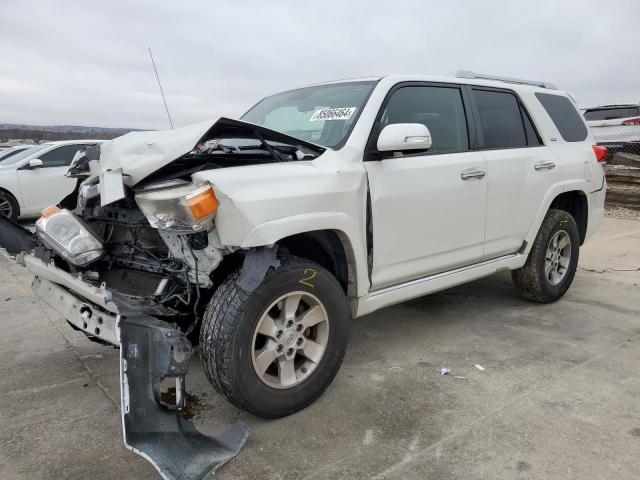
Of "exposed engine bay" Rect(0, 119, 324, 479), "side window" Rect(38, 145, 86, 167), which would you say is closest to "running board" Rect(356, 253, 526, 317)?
"exposed engine bay" Rect(0, 119, 324, 479)

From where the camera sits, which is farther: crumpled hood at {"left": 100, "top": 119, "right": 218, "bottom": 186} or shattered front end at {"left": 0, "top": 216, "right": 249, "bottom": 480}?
crumpled hood at {"left": 100, "top": 119, "right": 218, "bottom": 186}

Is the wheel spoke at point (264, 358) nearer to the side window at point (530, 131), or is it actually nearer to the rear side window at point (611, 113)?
the side window at point (530, 131)

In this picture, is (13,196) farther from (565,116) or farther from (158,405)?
(565,116)

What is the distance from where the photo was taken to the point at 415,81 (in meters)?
3.51

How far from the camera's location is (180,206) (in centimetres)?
235

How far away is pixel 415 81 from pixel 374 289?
1426mm

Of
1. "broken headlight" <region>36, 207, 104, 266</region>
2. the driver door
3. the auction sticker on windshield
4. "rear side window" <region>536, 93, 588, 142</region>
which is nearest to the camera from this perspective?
"broken headlight" <region>36, 207, 104, 266</region>

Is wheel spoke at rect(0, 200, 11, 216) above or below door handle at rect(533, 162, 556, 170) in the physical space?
below

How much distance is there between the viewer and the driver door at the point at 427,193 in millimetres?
3111

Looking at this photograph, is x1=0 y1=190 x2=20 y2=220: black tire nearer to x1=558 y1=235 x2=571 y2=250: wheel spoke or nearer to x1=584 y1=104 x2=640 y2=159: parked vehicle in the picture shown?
x1=558 y1=235 x2=571 y2=250: wheel spoke

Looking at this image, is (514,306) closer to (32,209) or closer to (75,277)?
(75,277)

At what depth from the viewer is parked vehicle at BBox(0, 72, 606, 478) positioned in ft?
7.90

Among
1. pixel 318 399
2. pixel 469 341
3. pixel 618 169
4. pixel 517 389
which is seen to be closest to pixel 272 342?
pixel 318 399

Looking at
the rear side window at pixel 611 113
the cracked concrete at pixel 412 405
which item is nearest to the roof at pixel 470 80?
the cracked concrete at pixel 412 405
